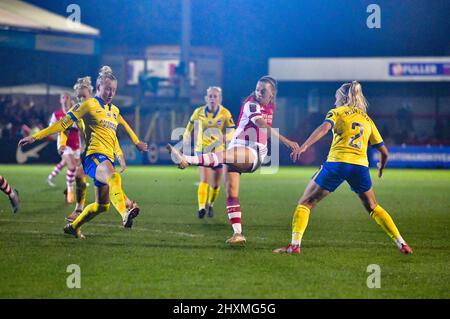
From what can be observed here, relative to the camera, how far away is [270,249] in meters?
10.4

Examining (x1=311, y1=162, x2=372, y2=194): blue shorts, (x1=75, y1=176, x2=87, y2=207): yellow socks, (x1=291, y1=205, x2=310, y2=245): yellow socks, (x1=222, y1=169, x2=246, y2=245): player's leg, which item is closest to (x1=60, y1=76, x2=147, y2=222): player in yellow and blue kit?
(x1=75, y1=176, x2=87, y2=207): yellow socks

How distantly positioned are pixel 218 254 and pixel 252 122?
1.87 m

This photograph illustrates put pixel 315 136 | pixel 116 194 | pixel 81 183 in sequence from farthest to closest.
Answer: pixel 81 183
pixel 116 194
pixel 315 136

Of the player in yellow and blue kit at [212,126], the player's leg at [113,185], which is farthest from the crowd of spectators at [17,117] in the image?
the player's leg at [113,185]

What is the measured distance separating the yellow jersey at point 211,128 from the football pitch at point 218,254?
1.35 m

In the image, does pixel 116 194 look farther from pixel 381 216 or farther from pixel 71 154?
pixel 71 154

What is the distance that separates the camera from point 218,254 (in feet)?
32.2

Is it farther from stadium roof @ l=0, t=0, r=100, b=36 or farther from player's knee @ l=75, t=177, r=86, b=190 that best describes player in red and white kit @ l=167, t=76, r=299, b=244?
stadium roof @ l=0, t=0, r=100, b=36

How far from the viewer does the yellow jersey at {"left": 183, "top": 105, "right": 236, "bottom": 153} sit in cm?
1548

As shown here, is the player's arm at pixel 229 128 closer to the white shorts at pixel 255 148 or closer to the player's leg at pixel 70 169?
the player's leg at pixel 70 169

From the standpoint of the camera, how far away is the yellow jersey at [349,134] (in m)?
9.84

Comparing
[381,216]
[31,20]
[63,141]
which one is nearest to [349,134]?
[381,216]

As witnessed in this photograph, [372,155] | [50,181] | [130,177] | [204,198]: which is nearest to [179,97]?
[372,155]

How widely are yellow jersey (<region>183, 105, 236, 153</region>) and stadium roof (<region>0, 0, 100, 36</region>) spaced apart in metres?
23.9
